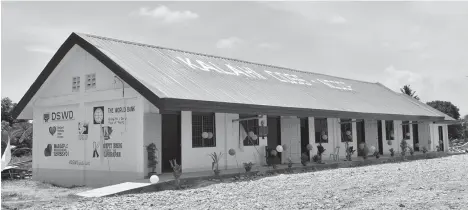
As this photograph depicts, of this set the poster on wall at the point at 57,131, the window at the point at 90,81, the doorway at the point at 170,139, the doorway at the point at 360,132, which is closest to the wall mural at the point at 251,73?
the doorway at the point at 360,132

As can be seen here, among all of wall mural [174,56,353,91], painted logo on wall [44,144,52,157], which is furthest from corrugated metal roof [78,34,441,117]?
painted logo on wall [44,144,52,157]

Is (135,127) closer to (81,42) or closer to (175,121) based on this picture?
(175,121)

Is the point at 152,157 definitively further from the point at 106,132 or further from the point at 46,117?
the point at 46,117

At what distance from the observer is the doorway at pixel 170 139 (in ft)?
49.6

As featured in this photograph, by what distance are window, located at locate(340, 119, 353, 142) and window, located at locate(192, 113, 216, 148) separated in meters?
8.67

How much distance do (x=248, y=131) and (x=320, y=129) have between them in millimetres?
5084

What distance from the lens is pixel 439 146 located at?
29.5 meters

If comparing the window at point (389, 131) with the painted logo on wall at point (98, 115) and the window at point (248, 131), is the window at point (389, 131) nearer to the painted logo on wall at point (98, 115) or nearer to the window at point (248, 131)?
the window at point (248, 131)

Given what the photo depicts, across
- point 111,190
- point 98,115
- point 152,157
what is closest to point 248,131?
point 152,157

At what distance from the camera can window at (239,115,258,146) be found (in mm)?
16172

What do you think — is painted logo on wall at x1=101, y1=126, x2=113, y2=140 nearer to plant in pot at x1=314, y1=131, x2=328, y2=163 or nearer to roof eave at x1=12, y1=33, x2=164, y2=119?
roof eave at x1=12, y1=33, x2=164, y2=119

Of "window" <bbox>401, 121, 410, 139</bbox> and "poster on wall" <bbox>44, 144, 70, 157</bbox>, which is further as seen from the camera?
"window" <bbox>401, 121, 410, 139</bbox>

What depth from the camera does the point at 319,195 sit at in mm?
9305

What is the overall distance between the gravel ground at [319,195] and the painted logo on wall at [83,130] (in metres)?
4.91
